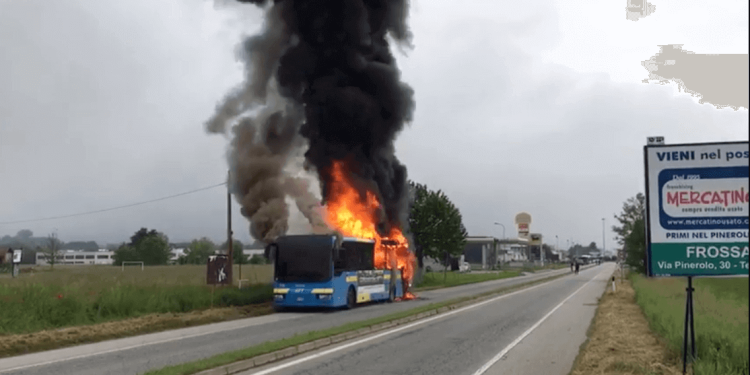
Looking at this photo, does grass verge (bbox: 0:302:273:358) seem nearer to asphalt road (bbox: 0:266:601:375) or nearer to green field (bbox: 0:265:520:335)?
asphalt road (bbox: 0:266:601:375)

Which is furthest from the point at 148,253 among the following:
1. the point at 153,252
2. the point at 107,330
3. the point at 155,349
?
the point at 155,349

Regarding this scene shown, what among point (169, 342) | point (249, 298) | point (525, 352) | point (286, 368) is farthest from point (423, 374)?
point (249, 298)

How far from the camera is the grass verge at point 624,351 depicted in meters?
10.0

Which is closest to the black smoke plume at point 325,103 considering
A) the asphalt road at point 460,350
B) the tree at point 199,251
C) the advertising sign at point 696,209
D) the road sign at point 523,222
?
the asphalt road at point 460,350

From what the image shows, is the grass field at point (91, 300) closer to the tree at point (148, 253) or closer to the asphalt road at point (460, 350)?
the asphalt road at point (460, 350)

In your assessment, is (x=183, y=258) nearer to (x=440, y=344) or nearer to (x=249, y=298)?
(x=249, y=298)

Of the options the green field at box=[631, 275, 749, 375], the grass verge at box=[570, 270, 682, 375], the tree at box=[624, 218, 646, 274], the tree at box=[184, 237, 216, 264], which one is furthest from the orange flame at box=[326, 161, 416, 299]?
the tree at box=[184, 237, 216, 264]

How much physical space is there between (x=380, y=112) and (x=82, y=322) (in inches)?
796

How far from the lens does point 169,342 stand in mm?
14508

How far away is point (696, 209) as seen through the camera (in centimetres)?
813

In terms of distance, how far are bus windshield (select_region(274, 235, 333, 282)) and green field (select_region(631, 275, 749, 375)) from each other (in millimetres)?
10765

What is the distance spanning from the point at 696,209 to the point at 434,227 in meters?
38.7

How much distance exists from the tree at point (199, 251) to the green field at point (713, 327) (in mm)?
83787

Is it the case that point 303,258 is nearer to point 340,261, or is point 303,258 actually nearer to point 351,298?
point 340,261
